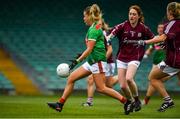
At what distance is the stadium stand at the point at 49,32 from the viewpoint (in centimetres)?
2495

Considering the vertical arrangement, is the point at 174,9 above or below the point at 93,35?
above

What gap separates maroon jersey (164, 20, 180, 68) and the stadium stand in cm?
1111

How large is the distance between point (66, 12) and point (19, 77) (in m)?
4.22

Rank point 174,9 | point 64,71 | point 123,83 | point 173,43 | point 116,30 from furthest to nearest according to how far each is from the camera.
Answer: point 116,30, point 123,83, point 173,43, point 174,9, point 64,71

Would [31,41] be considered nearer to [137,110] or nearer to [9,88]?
[9,88]

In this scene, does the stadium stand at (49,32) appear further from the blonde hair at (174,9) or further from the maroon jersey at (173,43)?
the blonde hair at (174,9)

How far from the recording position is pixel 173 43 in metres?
13.1

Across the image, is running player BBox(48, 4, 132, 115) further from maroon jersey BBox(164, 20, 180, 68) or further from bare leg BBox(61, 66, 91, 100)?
maroon jersey BBox(164, 20, 180, 68)

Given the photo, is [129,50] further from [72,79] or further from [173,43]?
[72,79]

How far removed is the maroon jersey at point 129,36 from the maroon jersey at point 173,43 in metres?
1.22

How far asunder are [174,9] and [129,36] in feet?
5.77


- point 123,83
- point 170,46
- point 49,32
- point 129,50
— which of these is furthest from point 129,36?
point 49,32

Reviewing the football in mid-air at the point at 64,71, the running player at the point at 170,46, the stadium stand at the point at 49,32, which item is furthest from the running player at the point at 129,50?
the stadium stand at the point at 49,32

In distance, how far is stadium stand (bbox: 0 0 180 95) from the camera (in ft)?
81.9
